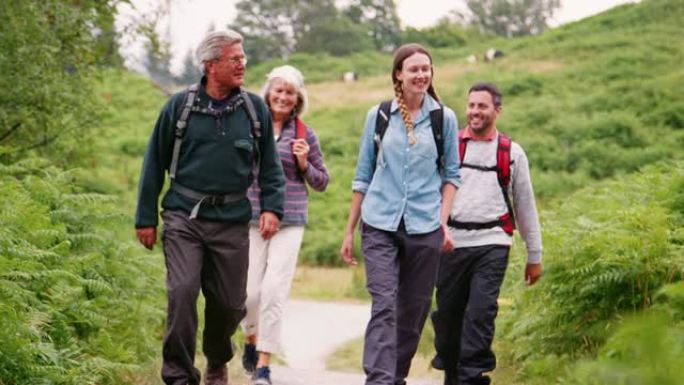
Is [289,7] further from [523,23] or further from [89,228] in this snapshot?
[89,228]

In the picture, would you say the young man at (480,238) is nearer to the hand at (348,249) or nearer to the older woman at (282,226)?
the hand at (348,249)

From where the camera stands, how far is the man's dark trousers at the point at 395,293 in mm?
5730

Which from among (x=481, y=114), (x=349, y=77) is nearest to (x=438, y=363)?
(x=481, y=114)

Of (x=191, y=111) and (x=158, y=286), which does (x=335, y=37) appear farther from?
(x=191, y=111)

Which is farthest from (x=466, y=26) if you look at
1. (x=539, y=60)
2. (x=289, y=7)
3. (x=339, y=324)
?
(x=339, y=324)

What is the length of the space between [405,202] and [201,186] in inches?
48.3

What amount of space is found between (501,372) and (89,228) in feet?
12.0

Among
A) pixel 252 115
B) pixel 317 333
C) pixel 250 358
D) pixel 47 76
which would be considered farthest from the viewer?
pixel 317 333

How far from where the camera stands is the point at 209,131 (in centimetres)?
577

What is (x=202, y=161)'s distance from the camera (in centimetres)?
577

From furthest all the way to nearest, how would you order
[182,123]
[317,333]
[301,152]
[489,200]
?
[317,333]
[301,152]
[489,200]
[182,123]

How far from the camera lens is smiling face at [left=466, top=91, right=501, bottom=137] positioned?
670 centimetres

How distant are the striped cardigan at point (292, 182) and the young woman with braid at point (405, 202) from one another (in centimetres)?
110

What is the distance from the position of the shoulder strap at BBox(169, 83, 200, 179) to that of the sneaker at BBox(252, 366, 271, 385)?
1.77 metres
